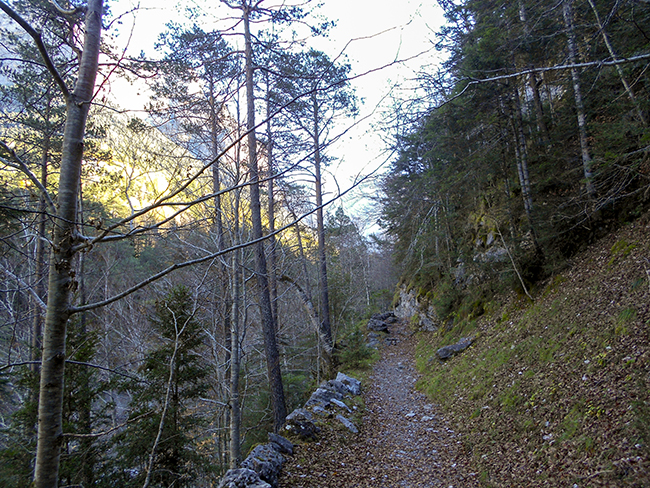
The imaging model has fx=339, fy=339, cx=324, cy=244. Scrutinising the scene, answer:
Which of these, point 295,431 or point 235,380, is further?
Answer: point 235,380

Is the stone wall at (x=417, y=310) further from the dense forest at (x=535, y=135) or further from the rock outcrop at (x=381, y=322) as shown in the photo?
the dense forest at (x=535, y=135)

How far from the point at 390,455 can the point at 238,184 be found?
4.61 meters

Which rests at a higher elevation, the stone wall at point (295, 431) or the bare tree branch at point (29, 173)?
the bare tree branch at point (29, 173)

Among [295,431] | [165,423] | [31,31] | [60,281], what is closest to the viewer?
[31,31]

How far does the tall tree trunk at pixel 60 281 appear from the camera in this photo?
4.59ft

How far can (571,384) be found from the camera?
439 centimetres

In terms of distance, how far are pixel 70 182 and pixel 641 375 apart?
517cm

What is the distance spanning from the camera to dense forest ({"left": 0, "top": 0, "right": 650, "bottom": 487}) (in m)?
2.89

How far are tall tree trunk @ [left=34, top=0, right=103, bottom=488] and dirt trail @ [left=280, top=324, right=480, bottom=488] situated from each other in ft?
10.6

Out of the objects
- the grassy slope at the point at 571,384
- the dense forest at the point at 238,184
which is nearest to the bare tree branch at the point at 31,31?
the dense forest at the point at 238,184

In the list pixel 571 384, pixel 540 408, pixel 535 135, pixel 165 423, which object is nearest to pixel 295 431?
pixel 165 423

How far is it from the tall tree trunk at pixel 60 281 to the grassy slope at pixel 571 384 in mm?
3954

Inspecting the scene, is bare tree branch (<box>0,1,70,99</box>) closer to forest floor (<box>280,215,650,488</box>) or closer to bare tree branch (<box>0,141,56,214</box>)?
bare tree branch (<box>0,141,56,214</box>)

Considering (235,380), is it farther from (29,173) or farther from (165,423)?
(29,173)
